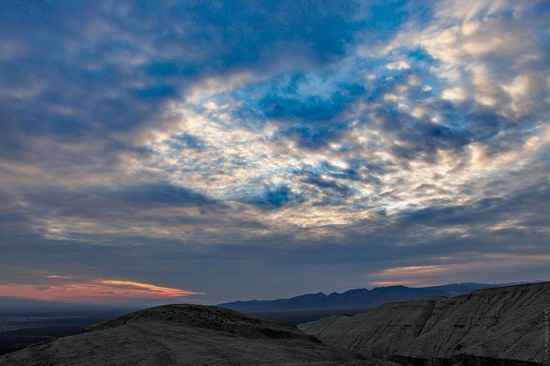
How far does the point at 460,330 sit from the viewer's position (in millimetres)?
73250

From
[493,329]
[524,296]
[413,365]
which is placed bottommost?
[413,365]

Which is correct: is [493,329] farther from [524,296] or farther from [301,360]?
[301,360]

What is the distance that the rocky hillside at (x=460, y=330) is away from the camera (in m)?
55.1

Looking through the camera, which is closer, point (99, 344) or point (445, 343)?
point (99, 344)

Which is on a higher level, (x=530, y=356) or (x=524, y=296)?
(x=524, y=296)

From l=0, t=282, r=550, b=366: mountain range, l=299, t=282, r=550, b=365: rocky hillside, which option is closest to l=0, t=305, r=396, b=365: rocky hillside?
l=0, t=282, r=550, b=366: mountain range

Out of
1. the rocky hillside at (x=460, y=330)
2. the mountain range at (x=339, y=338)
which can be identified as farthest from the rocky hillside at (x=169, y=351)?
the rocky hillside at (x=460, y=330)

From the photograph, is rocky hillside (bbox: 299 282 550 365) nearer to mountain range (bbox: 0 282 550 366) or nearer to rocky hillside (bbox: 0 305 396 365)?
mountain range (bbox: 0 282 550 366)

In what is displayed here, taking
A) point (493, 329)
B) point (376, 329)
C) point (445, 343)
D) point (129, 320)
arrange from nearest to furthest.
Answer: point (129, 320), point (493, 329), point (445, 343), point (376, 329)

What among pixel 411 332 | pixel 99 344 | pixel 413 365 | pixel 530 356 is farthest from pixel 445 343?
pixel 99 344

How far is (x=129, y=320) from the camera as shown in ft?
187

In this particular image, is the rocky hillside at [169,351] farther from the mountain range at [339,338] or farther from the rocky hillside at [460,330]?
the rocky hillside at [460,330]

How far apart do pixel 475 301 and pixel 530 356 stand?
3097cm

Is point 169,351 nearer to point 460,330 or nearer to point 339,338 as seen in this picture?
point 460,330
